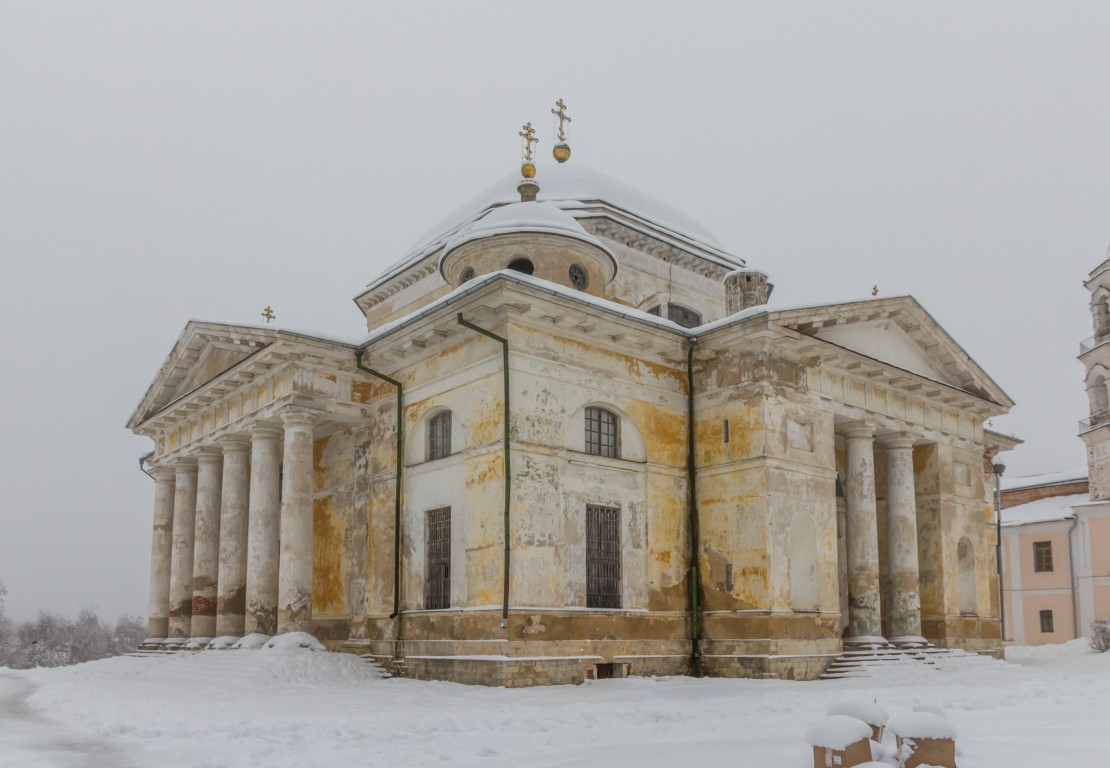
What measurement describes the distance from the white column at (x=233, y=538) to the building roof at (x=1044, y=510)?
119 ft

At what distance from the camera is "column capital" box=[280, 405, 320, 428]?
19.5 metres

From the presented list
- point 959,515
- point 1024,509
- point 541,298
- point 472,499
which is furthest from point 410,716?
point 1024,509

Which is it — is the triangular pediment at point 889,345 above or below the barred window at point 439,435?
above

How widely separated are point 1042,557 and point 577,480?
34563mm

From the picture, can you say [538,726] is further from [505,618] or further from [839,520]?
[839,520]

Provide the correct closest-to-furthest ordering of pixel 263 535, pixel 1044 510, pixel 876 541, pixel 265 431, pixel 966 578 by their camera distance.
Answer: pixel 263 535 < pixel 876 541 < pixel 265 431 < pixel 966 578 < pixel 1044 510

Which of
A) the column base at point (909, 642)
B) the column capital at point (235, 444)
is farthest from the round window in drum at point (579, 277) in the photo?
the column base at point (909, 642)

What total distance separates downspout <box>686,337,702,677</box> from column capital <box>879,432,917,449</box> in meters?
5.01

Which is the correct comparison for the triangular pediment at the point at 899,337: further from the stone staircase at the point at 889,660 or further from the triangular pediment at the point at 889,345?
the stone staircase at the point at 889,660

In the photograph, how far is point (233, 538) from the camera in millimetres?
21375

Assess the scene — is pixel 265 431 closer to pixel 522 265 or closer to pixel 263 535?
pixel 263 535

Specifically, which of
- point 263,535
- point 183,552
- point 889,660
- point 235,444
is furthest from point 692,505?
point 183,552

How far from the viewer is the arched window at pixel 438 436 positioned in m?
18.8

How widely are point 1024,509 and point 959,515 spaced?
27930 mm
